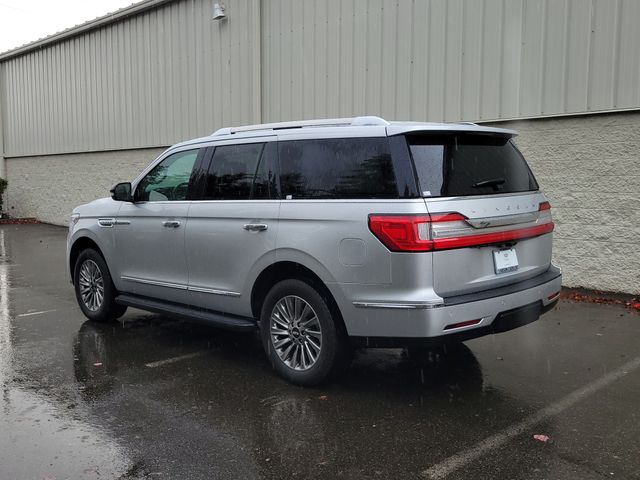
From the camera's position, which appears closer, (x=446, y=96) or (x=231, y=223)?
(x=231, y=223)

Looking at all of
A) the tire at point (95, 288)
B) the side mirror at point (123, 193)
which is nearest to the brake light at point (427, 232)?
the side mirror at point (123, 193)

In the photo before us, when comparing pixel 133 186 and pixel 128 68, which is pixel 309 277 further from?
pixel 128 68

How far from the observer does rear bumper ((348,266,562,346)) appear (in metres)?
3.96

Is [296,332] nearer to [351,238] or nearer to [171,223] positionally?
[351,238]

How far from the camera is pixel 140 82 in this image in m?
15.2

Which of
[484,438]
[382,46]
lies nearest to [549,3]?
[382,46]

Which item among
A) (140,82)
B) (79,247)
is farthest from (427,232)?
(140,82)

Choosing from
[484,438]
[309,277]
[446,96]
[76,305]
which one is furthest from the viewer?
[446,96]

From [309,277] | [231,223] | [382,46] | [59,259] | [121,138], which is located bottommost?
[59,259]

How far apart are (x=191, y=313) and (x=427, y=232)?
244cm

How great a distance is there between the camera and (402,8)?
9422mm

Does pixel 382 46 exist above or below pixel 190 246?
above

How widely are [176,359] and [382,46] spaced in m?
6.31

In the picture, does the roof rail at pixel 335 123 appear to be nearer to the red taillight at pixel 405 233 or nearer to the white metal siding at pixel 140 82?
the red taillight at pixel 405 233
